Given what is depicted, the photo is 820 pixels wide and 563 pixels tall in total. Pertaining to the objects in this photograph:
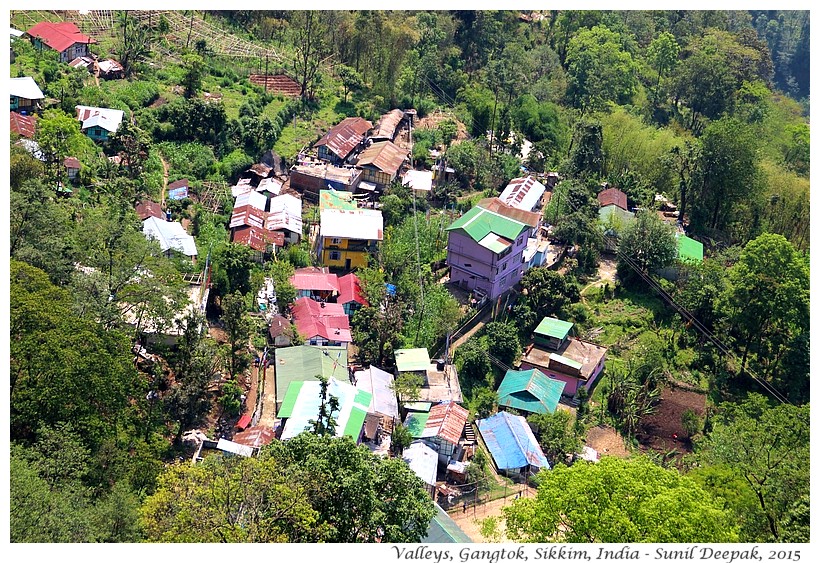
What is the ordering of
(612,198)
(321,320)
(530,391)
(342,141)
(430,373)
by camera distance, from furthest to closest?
(612,198) < (342,141) < (321,320) < (430,373) < (530,391)

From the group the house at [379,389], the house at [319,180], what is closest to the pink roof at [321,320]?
the house at [379,389]

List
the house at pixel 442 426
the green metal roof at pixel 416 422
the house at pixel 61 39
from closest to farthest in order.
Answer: the house at pixel 442 426 < the green metal roof at pixel 416 422 < the house at pixel 61 39

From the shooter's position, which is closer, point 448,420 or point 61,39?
point 448,420

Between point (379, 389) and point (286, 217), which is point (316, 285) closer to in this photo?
point (286, 217)

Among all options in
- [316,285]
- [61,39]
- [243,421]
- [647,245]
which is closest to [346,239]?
[316,285]

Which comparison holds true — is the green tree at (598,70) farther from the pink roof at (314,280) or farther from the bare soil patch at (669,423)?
the pink roof at (314,280)
